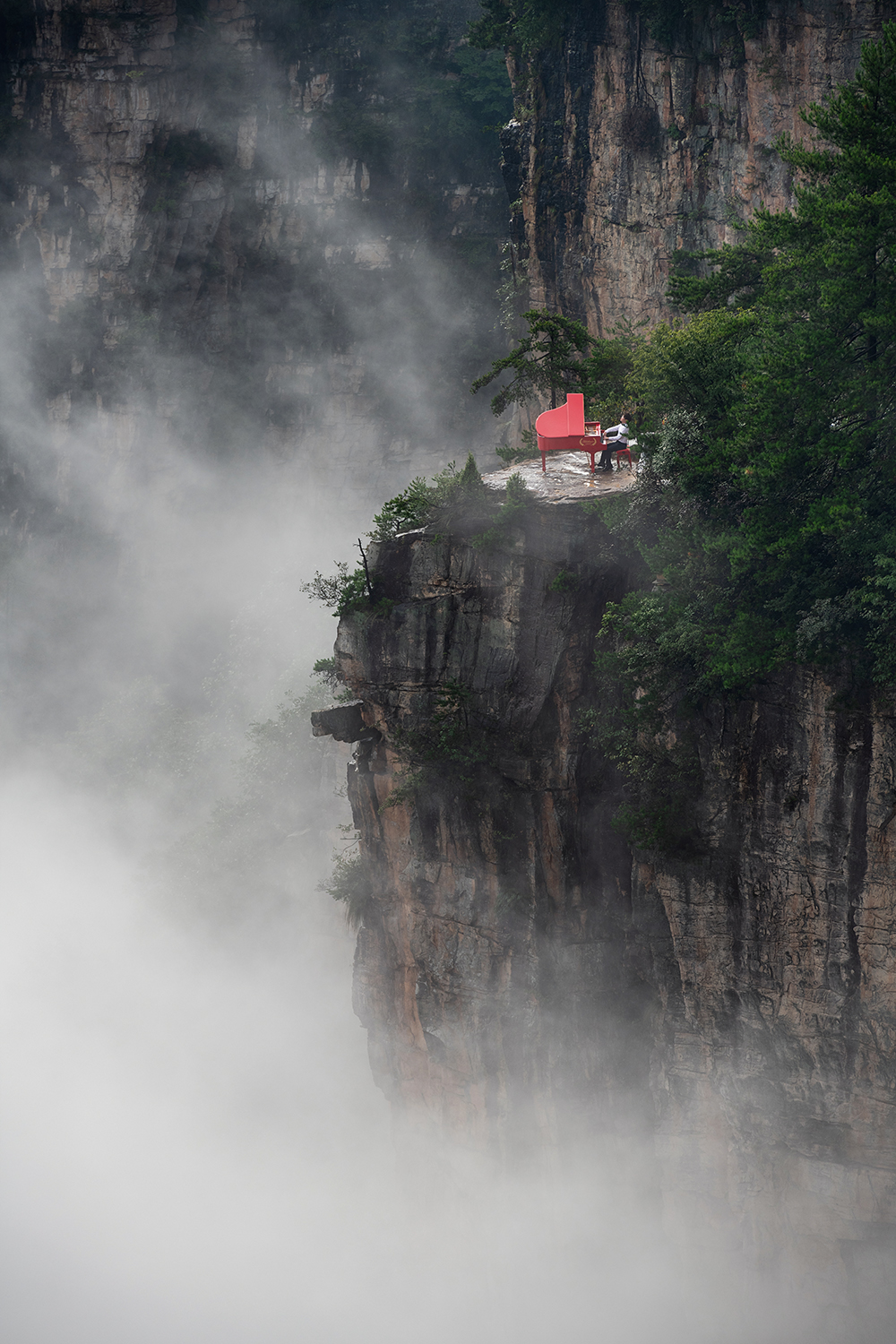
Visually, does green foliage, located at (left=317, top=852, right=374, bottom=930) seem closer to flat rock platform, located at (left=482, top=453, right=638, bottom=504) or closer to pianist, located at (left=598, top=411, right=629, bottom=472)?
flat rock platform, located at (left=482, top=453, right=638, bottom=504)

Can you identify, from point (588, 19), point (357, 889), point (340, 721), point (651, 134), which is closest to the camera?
point (340, 721)

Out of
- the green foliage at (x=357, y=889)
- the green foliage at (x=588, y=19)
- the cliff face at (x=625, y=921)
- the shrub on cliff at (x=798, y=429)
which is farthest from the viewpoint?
the green foliage at (x=357, y=889)

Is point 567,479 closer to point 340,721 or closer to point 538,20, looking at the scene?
point 340,721

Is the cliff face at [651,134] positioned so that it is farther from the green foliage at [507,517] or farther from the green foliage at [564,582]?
the green foliage at [564,582]

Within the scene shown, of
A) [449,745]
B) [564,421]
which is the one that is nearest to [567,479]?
[564,421]

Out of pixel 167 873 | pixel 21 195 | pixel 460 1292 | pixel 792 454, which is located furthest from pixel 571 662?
pixel 21 195

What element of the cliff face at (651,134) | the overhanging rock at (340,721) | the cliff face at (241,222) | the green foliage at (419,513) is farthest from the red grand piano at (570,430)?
the cliff face at (241,222)

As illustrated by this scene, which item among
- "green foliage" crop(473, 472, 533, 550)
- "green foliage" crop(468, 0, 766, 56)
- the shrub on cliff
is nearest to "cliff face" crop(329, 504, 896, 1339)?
"green foliage" crop(473, 472, 533, 550)

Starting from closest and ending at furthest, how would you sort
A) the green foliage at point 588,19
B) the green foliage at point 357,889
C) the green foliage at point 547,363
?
the green foliage at point 547,363, the green foliage at point 588,19, the green foliage at point 357,889
